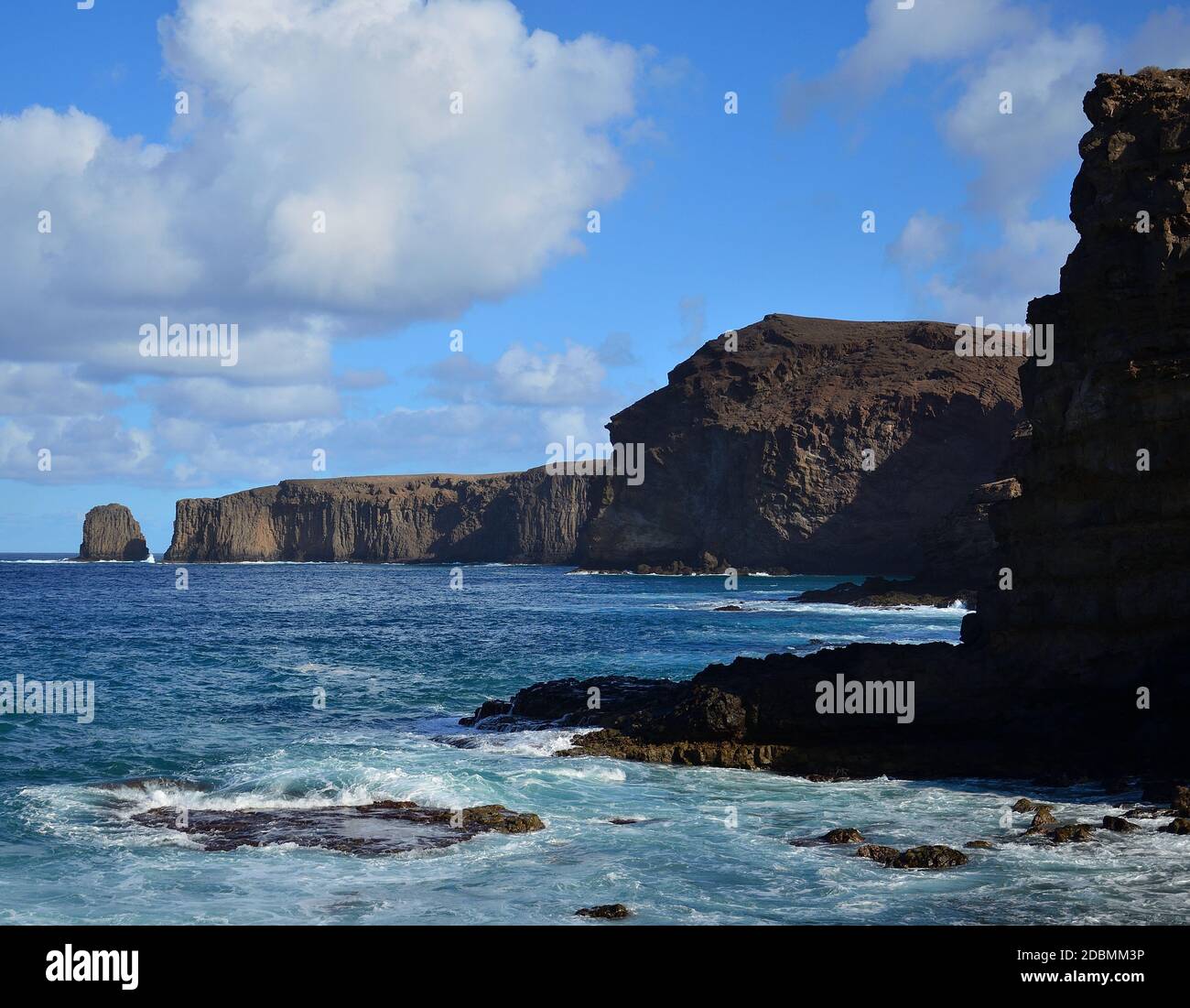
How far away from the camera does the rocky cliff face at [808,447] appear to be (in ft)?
413

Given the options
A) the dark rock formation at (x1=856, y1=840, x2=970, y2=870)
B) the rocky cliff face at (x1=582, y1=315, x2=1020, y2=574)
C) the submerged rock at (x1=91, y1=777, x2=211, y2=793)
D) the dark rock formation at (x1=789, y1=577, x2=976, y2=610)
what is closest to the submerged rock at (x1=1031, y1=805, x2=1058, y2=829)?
the dark rock formation at (x1=856, y1=840, x2=970, y2=870)

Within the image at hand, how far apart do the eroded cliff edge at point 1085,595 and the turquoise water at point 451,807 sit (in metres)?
1.44

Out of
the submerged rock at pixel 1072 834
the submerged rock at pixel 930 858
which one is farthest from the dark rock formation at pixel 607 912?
the submerged rock at pixel 1072 834

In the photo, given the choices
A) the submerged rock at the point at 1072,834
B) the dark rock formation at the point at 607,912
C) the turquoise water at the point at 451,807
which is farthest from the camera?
the submerged rock at the point at 1072,834

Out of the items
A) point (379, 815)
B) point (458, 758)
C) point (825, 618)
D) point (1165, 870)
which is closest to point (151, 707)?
point (458, 758)

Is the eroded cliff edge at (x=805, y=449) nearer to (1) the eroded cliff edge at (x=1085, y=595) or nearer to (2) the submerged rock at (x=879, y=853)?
(1) the eroded cliff edge at (x=1085, y=595)

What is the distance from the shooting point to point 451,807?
2094 centimetres

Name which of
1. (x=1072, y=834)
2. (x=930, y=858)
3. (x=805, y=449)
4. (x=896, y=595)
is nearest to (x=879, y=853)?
(x=930, y=858)

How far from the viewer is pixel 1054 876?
16.0 meters

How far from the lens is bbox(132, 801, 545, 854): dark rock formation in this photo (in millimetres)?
18288

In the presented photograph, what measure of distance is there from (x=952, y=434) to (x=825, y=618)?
6902 centimetres

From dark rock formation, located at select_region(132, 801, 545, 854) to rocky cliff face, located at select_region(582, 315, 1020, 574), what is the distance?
102 m
